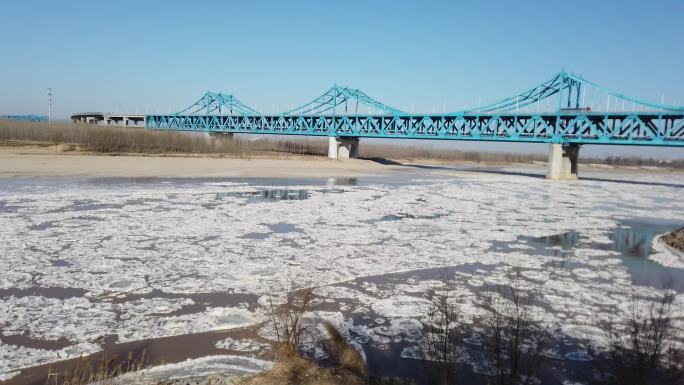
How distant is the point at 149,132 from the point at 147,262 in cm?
5354

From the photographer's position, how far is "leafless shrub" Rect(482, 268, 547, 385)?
13.8ft

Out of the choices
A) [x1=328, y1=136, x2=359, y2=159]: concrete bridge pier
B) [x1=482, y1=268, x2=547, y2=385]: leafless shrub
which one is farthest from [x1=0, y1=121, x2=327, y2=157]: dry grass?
[x1=482, y1=268, x2=547, y2=385]: leafless shrub

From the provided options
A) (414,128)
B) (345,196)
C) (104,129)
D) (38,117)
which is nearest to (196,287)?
(345,196)

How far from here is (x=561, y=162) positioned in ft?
156

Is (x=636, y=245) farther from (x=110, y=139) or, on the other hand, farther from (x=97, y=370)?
(x=110, y=139)

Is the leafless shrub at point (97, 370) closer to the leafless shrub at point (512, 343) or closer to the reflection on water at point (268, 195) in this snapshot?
the leafless shrub at point (512, 343)

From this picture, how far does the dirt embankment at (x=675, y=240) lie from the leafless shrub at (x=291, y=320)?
10.3 m

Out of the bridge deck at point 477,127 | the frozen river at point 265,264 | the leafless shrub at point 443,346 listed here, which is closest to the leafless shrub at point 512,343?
the leafless shrub at point 443,346

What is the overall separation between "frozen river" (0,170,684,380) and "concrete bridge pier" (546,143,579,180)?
31476 millimetres

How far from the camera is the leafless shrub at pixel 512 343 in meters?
4.21

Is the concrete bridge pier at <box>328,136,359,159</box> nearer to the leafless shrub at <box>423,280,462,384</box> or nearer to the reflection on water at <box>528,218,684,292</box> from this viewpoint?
the reflection on water at <box>528,218,684,292</box>

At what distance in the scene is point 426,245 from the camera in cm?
1109

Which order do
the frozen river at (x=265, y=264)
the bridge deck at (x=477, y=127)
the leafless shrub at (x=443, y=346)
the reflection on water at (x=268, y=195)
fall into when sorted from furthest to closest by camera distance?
the bridge deck at (x=477, y=127)
the reflection on water at (x=268, y=195)
the frozen river at (x=265, y=264)
the leafless shrub at (x=443, y=346)

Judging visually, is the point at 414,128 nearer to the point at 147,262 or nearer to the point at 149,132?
the point at 149,132
